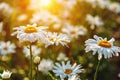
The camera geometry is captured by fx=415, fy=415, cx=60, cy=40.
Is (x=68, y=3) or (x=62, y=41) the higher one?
(x=68, y=3)

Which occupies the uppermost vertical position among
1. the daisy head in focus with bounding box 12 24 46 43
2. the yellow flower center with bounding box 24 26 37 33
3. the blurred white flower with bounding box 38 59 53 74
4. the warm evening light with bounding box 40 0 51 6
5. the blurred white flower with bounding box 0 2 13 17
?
the warm evening light with bounding box 40 0 51 6

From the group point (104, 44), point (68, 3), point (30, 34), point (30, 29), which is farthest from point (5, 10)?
point (104, 44)

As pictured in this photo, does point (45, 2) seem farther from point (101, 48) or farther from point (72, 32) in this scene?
point (101, 48)

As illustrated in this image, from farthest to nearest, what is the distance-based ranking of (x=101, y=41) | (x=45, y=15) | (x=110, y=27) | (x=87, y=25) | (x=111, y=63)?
(x=110, y=27), (x=87, y=25), (x=111, y=63), (x=45, y=15), (x=101, y=41)

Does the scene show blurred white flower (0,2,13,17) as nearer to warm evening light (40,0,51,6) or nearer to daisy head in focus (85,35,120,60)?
warm evening light (40,0,51,6)

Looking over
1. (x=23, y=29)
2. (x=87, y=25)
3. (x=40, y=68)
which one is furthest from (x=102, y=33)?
(x=23, y=29)

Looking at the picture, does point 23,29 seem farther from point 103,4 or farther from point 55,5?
point 55,5

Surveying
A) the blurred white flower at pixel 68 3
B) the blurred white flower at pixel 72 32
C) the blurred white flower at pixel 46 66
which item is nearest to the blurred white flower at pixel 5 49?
the blurred white flower at pixel 46 66

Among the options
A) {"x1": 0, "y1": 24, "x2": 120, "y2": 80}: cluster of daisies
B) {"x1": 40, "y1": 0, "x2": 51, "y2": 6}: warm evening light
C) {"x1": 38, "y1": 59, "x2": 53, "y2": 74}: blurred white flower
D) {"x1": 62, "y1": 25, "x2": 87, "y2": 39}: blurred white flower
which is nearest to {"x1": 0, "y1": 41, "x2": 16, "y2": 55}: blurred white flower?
{"x1": 38, "y1": 59, "x2": 53, "y2": 74}: blurred white flower
